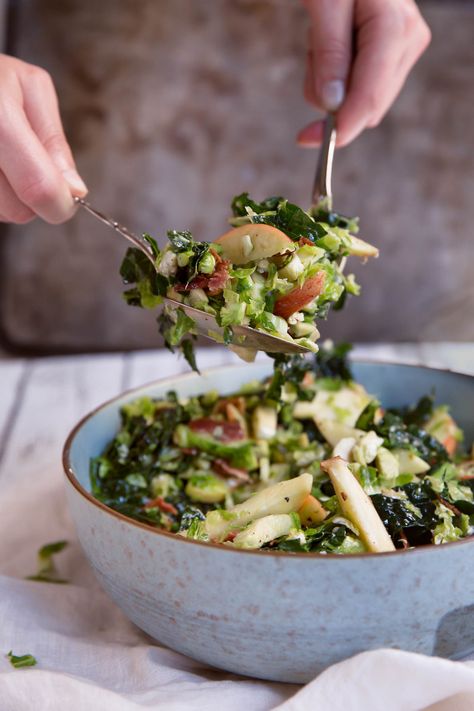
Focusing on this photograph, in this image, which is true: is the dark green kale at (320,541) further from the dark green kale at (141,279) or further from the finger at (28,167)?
the finger at (28,167)

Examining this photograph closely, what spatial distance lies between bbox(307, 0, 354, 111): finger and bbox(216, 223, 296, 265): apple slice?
0.97 metres

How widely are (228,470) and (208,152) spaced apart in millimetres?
3675

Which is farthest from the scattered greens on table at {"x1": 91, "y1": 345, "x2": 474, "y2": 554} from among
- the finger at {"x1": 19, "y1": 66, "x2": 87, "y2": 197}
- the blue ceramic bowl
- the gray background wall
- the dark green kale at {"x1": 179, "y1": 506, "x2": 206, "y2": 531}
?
the gray background wall

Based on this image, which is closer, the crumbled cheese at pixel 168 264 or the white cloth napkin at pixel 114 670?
the white cloth napkin at pixel 114 670

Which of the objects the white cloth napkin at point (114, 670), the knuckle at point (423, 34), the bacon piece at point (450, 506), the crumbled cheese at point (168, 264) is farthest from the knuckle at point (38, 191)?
the knuckle at point (423, 34)

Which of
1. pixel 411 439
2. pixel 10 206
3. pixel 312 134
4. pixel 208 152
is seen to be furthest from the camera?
pixel 208 152

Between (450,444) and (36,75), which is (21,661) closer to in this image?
(450,444)

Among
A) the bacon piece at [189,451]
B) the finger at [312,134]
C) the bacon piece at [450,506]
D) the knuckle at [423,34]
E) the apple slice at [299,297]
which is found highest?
the knuckle at [423,34]

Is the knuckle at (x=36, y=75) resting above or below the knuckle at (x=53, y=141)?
above

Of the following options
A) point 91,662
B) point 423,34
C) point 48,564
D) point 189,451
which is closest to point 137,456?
point 189,451

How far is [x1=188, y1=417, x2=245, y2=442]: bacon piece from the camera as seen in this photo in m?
2.30

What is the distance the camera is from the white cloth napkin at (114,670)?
142cm

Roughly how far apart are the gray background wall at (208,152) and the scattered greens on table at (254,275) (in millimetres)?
3546

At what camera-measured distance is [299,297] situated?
6.15ft
